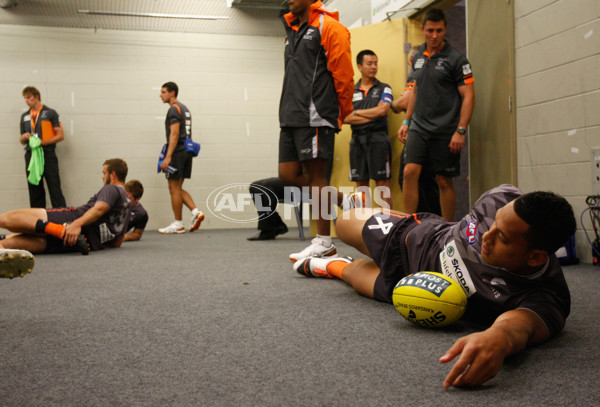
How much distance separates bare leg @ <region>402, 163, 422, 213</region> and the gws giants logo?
225 cm

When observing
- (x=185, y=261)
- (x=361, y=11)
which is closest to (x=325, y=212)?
(x=185, y=261)

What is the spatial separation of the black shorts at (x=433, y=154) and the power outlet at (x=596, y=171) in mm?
863

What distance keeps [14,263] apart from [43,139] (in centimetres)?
561

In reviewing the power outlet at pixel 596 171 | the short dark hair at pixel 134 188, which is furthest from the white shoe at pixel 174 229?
the power outlet at pixel 596 171

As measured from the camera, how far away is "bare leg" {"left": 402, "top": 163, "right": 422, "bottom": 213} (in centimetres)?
394

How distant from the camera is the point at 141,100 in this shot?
756 cm

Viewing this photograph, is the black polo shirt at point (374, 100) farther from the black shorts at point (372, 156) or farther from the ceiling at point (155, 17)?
the ceiling at point (155, 17)

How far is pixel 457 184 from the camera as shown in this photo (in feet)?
22.2

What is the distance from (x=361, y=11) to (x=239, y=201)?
317cm

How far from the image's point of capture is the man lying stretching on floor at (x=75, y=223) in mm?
4137

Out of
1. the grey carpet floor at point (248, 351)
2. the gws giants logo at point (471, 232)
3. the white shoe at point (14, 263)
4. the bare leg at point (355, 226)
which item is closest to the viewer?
the grey carpet floor at point (248, 351)

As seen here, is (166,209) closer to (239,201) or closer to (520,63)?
(239,201)

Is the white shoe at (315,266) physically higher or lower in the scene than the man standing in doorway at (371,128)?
lower

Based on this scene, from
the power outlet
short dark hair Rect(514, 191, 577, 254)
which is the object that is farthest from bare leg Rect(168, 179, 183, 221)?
short dark hair Rect(514, 191, 577, 254)
